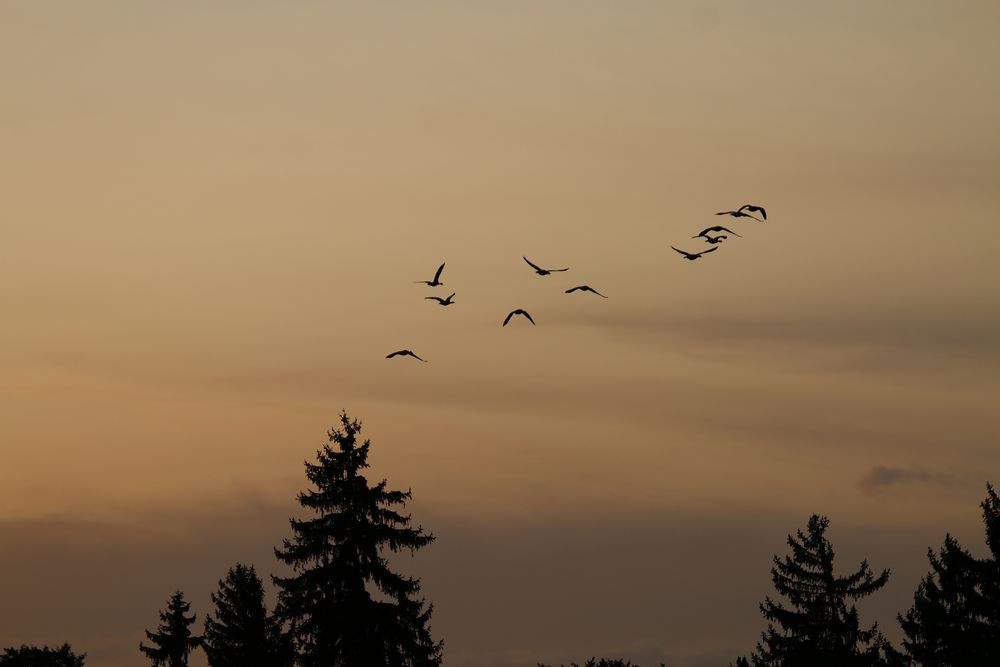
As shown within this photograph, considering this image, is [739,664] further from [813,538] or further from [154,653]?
[154,653]

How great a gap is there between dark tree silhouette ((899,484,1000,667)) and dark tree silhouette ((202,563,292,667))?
31665 mm

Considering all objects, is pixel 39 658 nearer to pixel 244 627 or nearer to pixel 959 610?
pixel 244 627

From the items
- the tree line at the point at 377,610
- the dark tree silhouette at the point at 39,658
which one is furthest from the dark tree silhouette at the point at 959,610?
the dark tree silhouette at the point at 39,658

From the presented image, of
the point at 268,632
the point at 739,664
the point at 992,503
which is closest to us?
the point at 992,503

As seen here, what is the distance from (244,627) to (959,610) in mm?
34372

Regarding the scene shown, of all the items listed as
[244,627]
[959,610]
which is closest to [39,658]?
[244,627]

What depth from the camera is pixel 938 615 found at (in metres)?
84.1

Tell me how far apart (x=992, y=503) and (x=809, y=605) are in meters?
9.34

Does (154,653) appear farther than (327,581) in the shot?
Yes

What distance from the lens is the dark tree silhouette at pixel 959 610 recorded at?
73.2 metres

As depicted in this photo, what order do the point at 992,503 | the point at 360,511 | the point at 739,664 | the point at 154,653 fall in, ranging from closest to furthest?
the point at 360,511
the point at 992,503
the point at 154,653
the point at 739,664

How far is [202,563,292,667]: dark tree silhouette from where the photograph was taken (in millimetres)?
82062

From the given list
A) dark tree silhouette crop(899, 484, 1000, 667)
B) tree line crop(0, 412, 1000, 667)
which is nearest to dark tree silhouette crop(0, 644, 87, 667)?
tree line crop(0, 412, 1000, 667)

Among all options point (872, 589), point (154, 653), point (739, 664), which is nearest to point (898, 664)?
point (872, 589)
